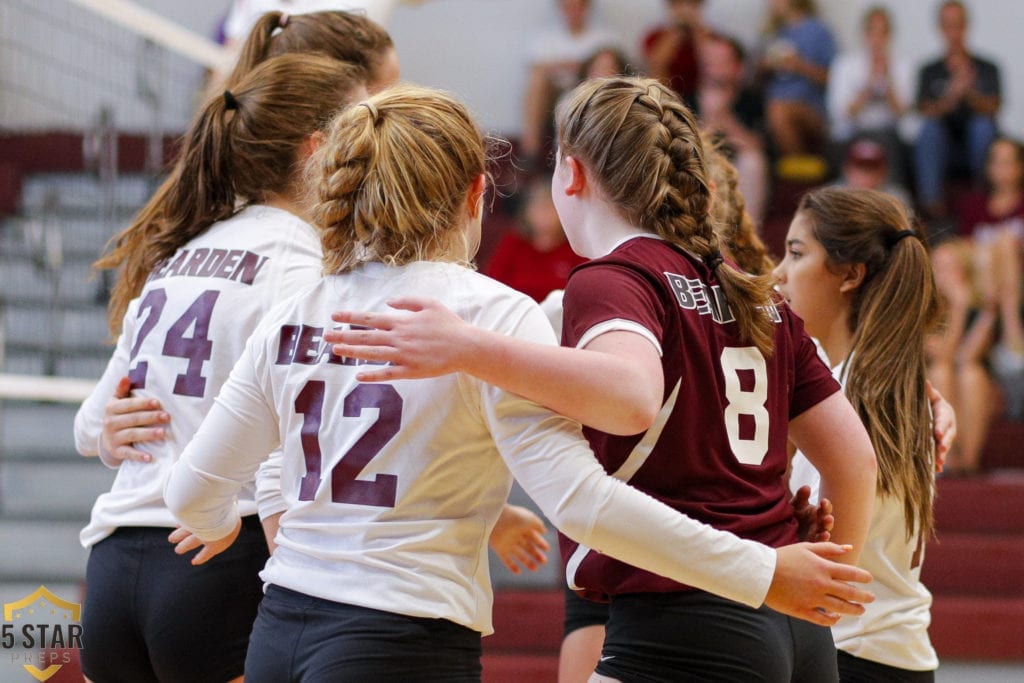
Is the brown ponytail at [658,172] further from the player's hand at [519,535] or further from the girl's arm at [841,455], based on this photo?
the player's hand at [519,535]

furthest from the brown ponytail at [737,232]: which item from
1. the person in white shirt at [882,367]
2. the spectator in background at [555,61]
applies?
the spectator in background at [555,61]

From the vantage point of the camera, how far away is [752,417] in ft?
5.74

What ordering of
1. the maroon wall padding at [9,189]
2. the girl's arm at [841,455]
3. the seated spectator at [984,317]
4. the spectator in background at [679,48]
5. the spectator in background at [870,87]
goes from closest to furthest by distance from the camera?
the girl's arm at [841,455] → the seated spectator at [984,317] → the maroon wall padding at [9,189] → the spectator in background at [870,87] → the spectator in background at [679,48]

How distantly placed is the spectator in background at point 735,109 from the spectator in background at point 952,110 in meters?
1.06

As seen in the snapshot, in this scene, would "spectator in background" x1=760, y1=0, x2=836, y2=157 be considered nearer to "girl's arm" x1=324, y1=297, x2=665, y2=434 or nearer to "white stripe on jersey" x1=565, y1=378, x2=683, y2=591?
"white stripe on jersey" x1=565, y1=378, x2=683, y2=591

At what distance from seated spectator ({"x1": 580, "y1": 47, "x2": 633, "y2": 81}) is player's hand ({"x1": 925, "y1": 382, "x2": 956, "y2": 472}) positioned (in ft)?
17.2

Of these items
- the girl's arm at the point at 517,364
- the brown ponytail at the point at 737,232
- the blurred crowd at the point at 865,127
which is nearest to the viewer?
the girl's arm at the point at 517,364

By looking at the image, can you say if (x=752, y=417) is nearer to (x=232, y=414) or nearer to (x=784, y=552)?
(x=784, y=552)

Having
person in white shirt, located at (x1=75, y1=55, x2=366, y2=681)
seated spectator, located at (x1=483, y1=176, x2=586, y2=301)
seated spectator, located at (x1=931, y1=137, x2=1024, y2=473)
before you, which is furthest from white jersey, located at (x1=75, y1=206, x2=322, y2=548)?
seated spectator, located at (x1=931, y1=137, x2=1024, y2=473)

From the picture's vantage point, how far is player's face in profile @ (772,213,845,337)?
232 centimetres

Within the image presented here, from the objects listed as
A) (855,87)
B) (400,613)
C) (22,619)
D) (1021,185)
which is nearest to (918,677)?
(400,613)

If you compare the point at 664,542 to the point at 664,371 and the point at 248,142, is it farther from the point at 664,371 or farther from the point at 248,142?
the point at 248,142

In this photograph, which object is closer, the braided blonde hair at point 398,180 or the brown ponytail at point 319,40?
the braided blonde hair at point 398,180

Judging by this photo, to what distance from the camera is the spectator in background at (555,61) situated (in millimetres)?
8016
